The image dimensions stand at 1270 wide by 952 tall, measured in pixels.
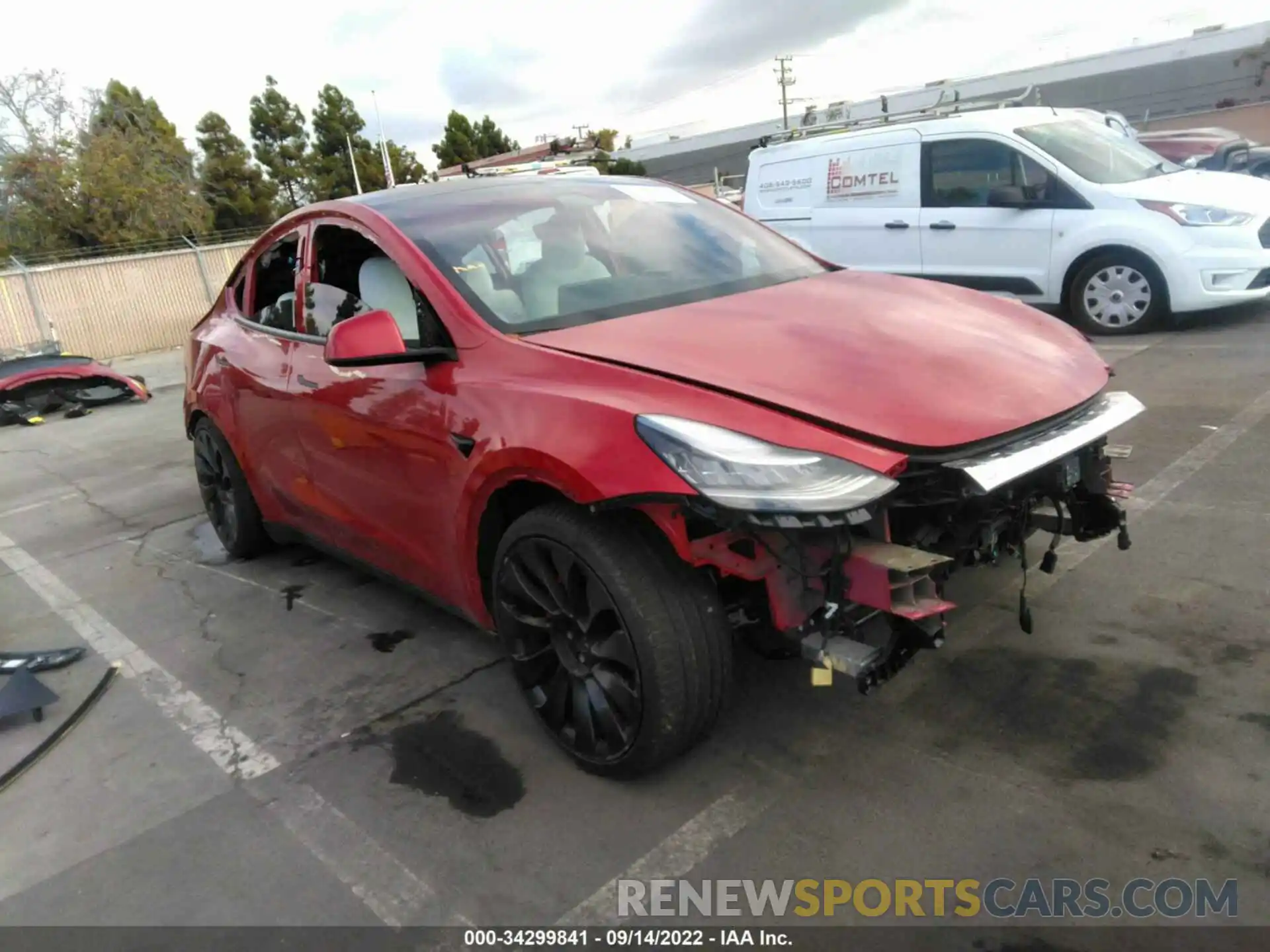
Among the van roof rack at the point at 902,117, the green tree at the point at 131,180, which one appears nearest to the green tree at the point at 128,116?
the green tree at the point at 131,180

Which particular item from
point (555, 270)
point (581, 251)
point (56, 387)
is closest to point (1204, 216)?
point (581, 251)

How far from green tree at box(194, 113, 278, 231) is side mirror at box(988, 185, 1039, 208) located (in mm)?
34195

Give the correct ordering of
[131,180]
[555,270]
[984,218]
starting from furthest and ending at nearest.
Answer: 1. [131,180]
2. [984,218]
3. [555,270]

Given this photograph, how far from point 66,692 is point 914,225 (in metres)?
7.92

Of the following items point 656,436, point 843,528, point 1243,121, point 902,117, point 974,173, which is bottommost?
point 843,528

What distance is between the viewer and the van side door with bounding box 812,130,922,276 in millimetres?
9023

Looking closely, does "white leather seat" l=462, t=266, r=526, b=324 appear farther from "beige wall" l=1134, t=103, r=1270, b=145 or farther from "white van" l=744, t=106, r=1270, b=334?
"beige wall" l=1134, t=103, r=1270, b=145

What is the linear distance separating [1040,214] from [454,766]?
7.36 meters

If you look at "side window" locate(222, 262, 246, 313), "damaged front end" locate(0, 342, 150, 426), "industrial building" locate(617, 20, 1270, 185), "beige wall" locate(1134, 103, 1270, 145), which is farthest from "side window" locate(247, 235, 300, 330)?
"beige wall" locate(1134, 103, 1270, 145)

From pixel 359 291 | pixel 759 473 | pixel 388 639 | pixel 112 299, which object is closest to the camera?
pixel 759 473

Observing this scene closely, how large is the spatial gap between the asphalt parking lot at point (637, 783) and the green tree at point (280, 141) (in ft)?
145

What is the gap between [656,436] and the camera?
2.35m

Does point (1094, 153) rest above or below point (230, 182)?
below

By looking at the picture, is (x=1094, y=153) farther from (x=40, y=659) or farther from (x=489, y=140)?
(x=489, y=140)
